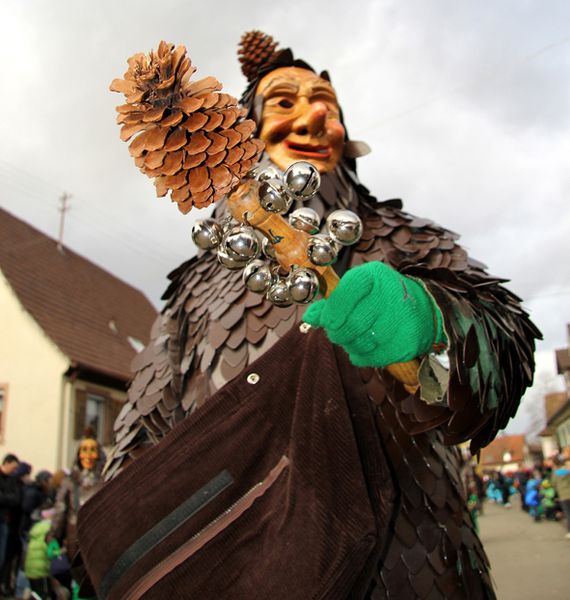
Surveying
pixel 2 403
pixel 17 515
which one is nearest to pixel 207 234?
pixel 17 515

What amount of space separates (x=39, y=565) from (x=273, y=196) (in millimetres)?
4577

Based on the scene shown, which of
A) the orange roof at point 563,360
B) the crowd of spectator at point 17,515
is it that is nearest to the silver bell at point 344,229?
the crowd of spectator at point 17,515

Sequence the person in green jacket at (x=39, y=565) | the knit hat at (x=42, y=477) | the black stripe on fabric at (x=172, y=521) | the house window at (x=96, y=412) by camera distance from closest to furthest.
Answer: the black stripe on fabric at (x=172, y=521)
the person in green jacket at (x=39, y=565)
the knit hat at (x=42, y=477)
the house window at (x=96, y=412)

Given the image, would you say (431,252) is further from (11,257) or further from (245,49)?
(11,257)

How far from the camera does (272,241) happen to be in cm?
98

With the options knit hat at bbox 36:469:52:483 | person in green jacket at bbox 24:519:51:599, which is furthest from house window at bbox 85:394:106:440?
person in green jacket at bbox 24:519:51:599

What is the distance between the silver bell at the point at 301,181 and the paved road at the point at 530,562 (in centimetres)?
170

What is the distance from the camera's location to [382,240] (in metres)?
1.63

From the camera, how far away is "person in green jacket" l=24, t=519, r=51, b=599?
179 inches

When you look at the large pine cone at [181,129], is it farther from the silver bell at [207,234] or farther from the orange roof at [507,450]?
the orange roof at [507,450]

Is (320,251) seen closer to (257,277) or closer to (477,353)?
(257,277)

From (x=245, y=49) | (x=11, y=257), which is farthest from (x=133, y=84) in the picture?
(x=11, y=257)

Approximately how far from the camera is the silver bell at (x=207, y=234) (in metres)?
0.98

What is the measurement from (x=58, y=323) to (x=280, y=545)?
12.1 metres
